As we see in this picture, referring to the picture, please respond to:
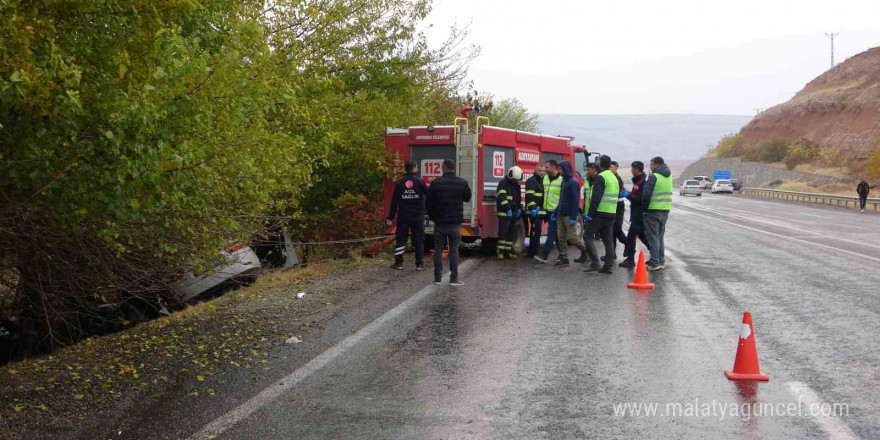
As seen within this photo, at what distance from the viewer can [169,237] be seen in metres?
7.36

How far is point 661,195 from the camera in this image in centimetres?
1288

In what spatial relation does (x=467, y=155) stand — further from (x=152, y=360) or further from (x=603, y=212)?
(x=152, y=360)

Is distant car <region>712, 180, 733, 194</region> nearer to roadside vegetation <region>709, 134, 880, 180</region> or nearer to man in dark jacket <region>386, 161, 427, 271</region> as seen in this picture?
roadside vegetation <region>709, 134, 880, 180</region>

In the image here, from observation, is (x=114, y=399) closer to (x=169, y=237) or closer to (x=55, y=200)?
(x=55, y=200)

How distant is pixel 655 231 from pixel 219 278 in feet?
22.5

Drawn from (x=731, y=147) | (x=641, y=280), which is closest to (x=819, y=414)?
(x=641, y=280)

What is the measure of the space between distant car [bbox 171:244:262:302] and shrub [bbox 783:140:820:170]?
82556 millimetres

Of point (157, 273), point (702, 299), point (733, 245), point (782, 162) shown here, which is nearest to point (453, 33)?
point (733, 245)

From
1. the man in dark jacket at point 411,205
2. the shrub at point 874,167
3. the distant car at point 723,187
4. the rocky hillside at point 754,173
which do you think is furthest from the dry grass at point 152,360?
the rocky hillside at point 754,173

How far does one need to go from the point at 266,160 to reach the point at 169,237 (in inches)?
53.9

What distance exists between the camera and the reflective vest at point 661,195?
505 inches

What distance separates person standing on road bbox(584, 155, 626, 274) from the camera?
12.8m

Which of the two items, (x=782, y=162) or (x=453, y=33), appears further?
(x=782, y=162)

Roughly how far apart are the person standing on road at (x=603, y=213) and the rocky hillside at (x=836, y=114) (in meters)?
69.7
